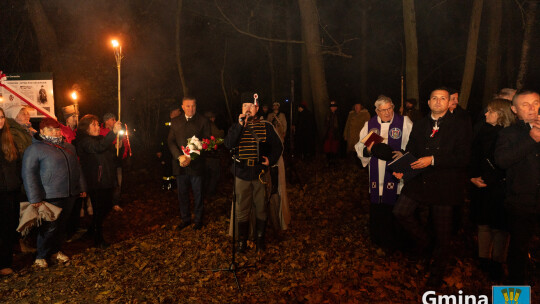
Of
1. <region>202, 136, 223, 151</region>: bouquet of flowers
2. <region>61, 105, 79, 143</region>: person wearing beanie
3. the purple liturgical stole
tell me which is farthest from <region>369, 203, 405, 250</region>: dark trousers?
<region>61, 105, 79, 143</region>: person wearing beanie

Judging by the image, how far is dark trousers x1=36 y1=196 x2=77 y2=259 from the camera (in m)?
6.33

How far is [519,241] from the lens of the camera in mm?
4648

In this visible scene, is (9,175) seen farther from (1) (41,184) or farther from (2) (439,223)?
(2) (439,223)

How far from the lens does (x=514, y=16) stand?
23.3 metres

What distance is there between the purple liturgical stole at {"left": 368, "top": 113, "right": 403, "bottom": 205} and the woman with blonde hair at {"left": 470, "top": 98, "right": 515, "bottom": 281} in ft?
3.39

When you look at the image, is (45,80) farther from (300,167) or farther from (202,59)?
(202,59)

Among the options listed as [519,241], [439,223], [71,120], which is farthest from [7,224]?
[519,241]

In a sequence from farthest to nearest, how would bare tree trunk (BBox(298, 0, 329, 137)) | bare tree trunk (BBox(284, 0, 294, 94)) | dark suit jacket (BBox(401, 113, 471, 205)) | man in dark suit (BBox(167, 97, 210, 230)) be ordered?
bare tree trunk (BBox(284, 0, 294, 94)) < bare tree trunk (BBox(298, 0, 329, 137)) < man in dark suit (BBox(167, 97, 210, 230)) < dark suit jacket (BBox(401, 113, 471, 205))

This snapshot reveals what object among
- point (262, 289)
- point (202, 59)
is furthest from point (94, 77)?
point (202, 59)

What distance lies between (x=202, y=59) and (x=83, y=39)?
16276mm

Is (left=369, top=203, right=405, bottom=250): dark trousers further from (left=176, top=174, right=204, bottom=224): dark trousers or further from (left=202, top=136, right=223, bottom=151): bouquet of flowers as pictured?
(left=176, top=174, right=204, bottom=224): dark trousers

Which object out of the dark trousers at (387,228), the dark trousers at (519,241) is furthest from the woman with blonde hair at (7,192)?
the dark trousers at (519,241)

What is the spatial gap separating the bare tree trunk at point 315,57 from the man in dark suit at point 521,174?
35.3 ft

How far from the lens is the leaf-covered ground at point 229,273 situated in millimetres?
5266
